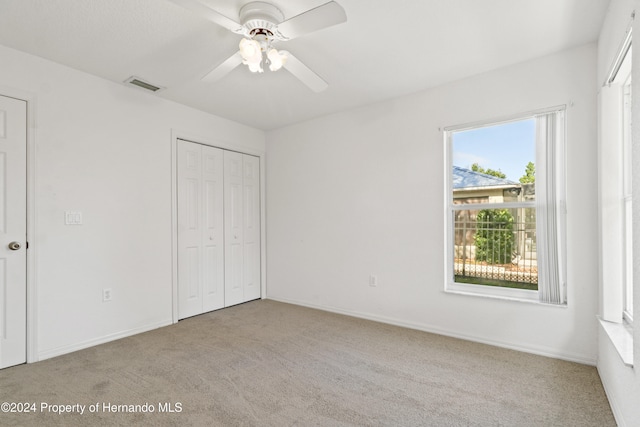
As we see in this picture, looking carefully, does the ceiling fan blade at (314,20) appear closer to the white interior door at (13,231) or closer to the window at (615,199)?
the window at (615,199)

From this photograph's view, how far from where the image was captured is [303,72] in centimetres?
230

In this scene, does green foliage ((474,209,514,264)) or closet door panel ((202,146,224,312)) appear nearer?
green foliage ((474,209,514,264))

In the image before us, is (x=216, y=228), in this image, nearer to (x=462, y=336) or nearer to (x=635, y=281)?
(x=462, y=336)

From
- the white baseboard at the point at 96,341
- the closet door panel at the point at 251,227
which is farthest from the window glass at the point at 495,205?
the white baseboard at the point at 96,341

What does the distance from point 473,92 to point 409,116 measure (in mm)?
636

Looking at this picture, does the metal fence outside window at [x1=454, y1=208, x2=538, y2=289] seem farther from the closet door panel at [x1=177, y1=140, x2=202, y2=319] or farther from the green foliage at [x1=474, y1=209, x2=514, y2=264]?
the closet door panel at [x1=177, y1=140, x2=202, y2=319]

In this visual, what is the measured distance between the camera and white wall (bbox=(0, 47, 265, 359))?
2.65 m

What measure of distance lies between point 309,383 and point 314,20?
229 cm

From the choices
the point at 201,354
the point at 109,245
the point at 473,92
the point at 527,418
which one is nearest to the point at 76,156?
the point at 109,245

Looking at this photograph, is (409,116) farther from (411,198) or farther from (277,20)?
(277,20)

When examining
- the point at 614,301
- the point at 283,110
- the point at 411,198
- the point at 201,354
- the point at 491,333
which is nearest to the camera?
the point at 614,301

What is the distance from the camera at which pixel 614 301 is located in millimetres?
2162

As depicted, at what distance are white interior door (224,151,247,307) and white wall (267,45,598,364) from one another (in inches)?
19.1

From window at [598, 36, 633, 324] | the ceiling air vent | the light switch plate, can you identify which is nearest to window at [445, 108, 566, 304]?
window at [598, 36, 633, 324]
